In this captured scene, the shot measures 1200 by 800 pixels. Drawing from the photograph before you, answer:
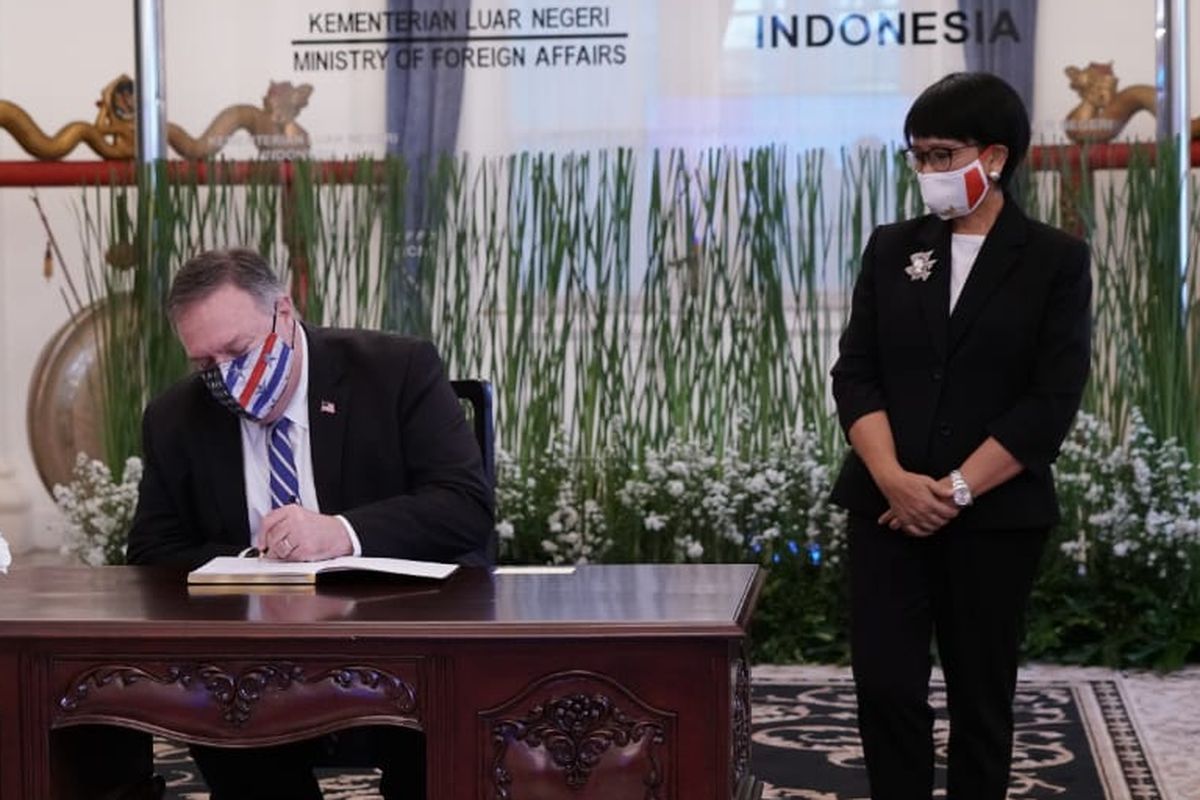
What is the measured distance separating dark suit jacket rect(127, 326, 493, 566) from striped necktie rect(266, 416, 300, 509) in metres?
0.04

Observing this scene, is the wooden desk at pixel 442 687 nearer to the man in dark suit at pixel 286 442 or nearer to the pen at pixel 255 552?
the pen at pixel 255 552

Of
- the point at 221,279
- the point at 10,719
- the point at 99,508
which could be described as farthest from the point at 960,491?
the point at 99,508

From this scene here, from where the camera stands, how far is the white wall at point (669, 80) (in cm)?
498

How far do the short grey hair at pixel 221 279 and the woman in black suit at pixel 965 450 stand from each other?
923 millimetres

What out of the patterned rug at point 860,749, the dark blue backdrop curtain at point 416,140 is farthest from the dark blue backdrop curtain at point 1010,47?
the patterned rug at point 860,749

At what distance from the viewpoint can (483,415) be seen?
128 inches

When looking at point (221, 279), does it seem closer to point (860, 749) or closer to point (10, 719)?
point (10, 719)

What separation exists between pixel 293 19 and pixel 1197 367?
96.2 inches

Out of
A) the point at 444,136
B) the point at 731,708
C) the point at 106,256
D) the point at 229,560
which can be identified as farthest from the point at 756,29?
the point at 731,708

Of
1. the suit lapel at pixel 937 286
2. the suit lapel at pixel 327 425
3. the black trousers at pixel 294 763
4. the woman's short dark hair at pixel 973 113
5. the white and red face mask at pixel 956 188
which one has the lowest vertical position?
the black trousers at pixel 294 763

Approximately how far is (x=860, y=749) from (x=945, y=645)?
103 centimetres

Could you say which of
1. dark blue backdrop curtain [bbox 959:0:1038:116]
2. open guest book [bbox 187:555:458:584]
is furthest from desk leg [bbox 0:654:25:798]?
dark blue backdrop curtain [bbox 959:0:1038:116]

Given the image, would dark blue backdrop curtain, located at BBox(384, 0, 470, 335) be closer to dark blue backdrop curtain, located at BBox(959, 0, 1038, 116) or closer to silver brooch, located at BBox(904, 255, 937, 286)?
dark blue backdrop curtain, located at BBox(959, 0, 1038, 116)

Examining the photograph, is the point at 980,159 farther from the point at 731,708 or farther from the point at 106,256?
the point at 106,256
